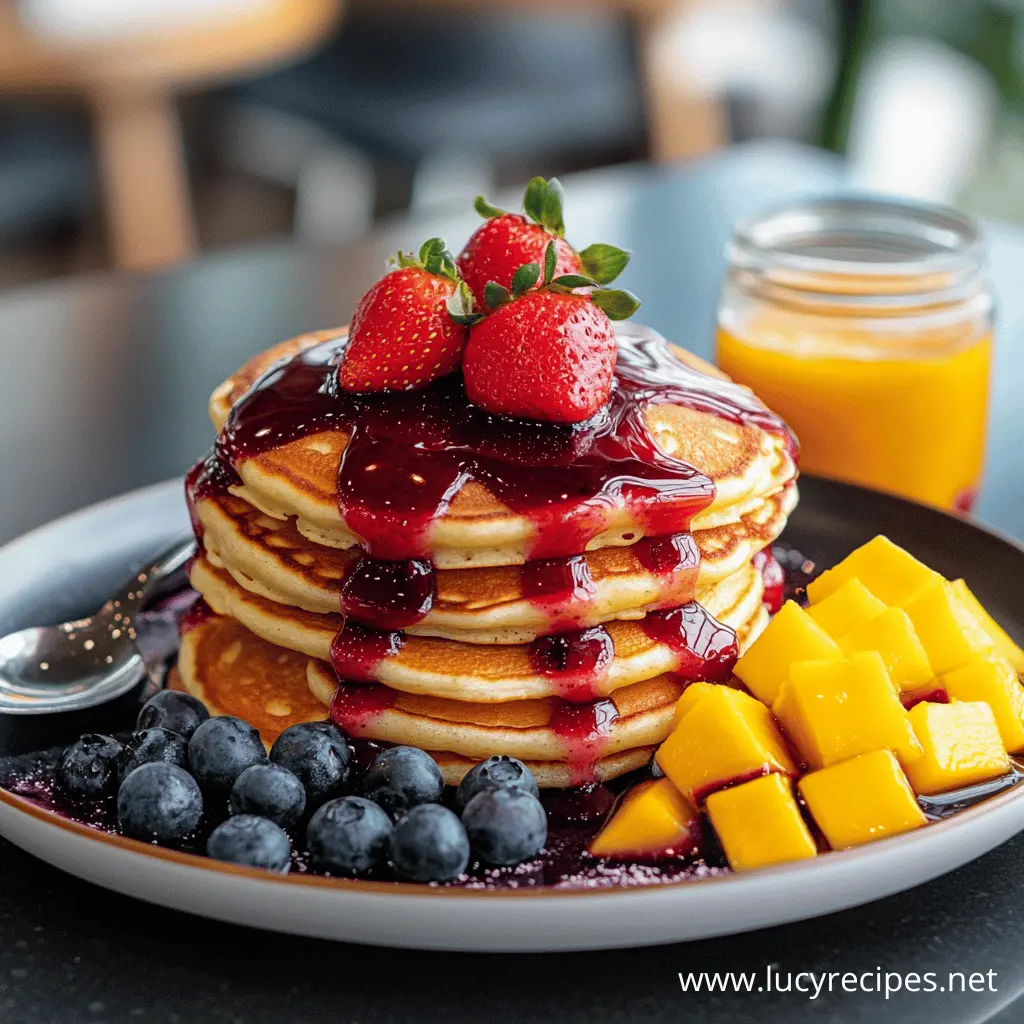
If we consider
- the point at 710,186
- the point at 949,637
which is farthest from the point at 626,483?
the point at 710,186

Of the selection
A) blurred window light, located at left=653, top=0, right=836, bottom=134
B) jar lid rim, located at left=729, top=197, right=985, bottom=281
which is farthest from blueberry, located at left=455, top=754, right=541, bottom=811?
blurred window light, located at left=653, top=0, right=836, bottom=134

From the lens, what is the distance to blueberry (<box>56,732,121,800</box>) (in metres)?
1.25

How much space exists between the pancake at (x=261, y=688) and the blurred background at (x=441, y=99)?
8.46ft

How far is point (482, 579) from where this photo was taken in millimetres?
1312

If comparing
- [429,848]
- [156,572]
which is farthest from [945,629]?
[156,572]

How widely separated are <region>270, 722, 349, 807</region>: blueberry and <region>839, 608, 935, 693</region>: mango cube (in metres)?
0.46

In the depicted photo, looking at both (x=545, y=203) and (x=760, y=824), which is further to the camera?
(x=545, y=203)

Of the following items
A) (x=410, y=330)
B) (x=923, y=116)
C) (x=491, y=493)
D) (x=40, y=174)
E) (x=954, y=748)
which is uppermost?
(x=410, y=330)

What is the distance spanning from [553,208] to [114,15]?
9.83ft

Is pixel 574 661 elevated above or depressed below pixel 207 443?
above

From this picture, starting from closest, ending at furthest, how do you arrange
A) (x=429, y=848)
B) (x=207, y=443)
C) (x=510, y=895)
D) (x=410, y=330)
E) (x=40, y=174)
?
(x=510, y=895)
(x=429, y=848)
(x=410, y=330)
(x=207, y=443)
(x=40, y=174)

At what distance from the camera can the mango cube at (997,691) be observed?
4.15 ft

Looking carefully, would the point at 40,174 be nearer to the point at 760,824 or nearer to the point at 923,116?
the point at 923,116

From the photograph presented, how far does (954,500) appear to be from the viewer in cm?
201
